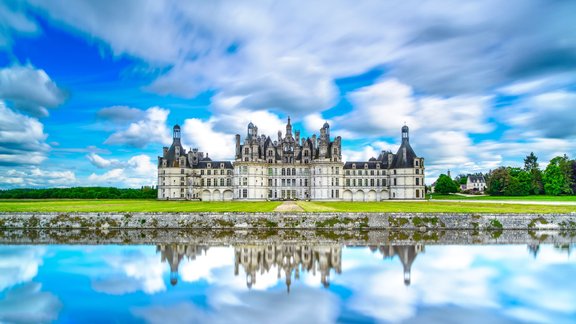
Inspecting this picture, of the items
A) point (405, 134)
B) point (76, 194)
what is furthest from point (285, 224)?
point (76, 194)

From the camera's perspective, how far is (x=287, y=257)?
21.3 m

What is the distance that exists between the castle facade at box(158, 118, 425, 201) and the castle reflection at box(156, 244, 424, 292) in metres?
→ 43.1

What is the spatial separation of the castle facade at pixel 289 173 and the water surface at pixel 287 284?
144 ft

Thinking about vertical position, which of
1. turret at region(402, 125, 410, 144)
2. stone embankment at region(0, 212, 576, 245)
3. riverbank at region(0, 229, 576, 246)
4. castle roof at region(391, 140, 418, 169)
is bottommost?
riverbank at region(0, 229, 576, 246)

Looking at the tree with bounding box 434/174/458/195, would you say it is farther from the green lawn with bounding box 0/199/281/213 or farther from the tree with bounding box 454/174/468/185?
the green lawn with bounding box 0/199/281/213

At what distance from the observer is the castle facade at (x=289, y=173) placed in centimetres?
6831

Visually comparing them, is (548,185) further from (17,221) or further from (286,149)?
(17,221)

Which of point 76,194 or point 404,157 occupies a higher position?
point 404,157

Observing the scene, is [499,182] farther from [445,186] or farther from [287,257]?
[287,257]

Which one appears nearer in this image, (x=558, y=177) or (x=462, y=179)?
(x=558, y=177)

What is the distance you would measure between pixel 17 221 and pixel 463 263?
106 ft

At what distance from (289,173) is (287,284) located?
5448 cm

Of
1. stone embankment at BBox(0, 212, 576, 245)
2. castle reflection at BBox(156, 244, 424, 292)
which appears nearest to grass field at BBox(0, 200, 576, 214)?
stone embankment at BBox(0, 212, 576, 245)

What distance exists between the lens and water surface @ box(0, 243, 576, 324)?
13.0 meters
